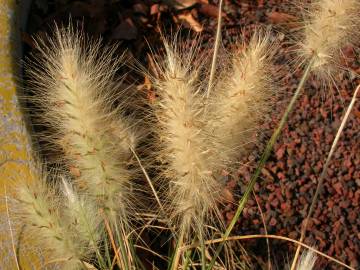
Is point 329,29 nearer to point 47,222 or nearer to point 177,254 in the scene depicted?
point 177,254

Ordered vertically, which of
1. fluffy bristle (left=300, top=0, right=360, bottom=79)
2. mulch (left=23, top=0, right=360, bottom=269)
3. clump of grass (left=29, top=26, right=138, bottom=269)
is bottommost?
mulch (left=23, top=0, right=360, bottom=269)

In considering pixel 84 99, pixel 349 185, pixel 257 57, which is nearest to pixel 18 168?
pixel 84 99

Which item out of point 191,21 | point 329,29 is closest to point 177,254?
point 329,29

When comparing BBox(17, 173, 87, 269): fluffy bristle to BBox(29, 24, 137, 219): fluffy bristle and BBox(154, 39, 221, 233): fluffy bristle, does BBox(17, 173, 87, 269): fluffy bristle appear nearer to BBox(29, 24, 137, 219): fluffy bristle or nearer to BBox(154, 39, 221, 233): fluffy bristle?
BBox(29, 24, 137, 219): fluffy bristle

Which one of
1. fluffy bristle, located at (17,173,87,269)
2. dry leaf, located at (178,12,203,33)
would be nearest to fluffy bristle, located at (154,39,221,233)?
fluffy bristle, located at (17,173,87,269)

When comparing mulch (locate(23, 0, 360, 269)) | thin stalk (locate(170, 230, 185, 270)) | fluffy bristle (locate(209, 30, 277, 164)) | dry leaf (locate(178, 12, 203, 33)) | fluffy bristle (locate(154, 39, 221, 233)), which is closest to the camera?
fluffy bristle (locate(154, 39, 221, 233))

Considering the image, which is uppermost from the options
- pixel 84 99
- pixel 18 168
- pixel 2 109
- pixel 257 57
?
pixel 257 57

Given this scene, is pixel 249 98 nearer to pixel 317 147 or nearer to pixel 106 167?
pixel 106 167
